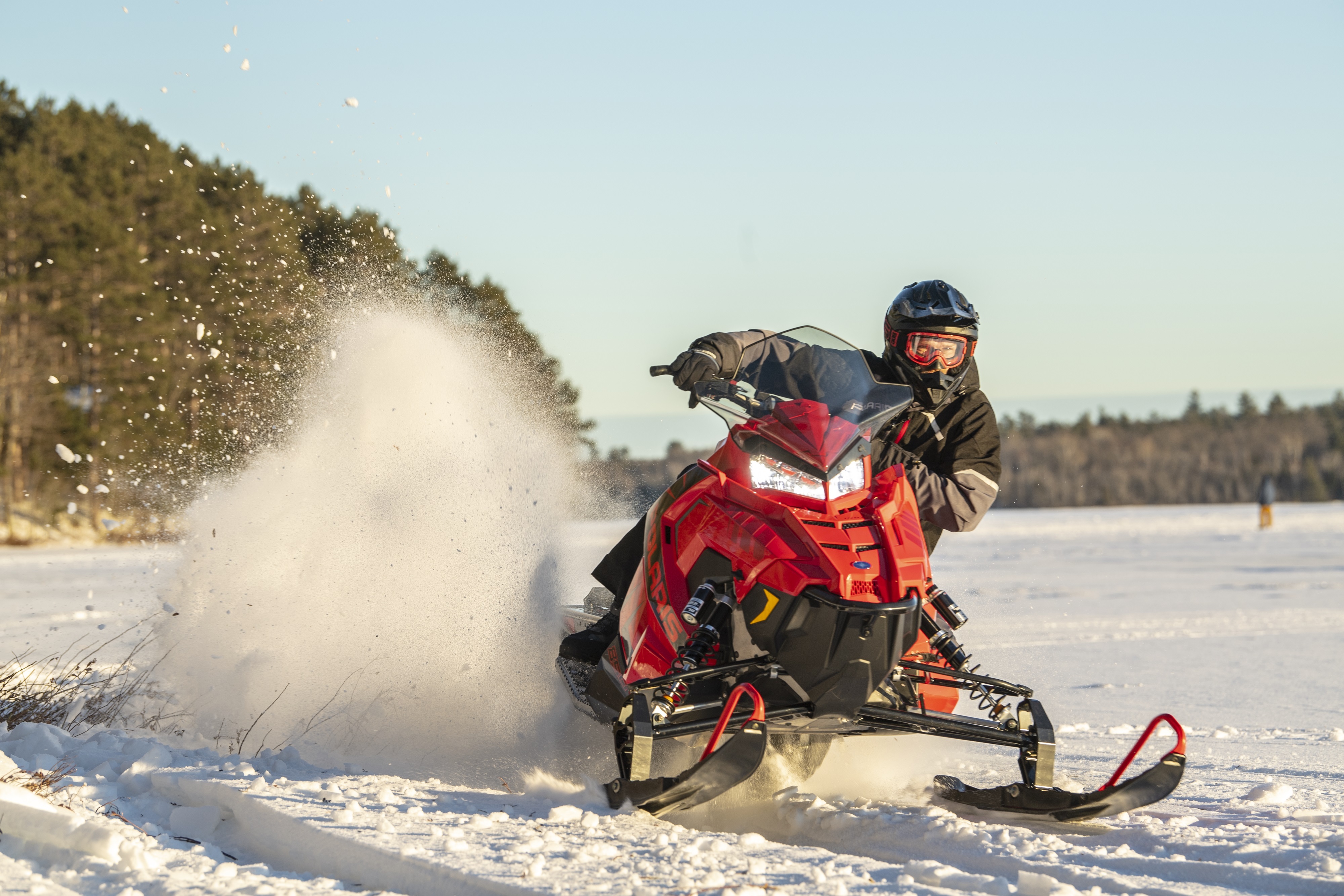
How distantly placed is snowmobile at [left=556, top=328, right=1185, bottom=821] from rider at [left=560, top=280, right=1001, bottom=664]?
40 cm

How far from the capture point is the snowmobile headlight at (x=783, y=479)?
3.78 metres

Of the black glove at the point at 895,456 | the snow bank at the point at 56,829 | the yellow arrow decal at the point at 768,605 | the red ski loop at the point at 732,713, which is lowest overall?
the snow bank at the point at 56,829

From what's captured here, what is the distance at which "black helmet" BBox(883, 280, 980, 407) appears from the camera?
4.68 metres

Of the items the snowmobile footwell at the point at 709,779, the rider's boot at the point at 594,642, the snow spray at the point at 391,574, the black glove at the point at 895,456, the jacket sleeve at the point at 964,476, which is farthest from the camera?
the snow spray at the point at 391,574

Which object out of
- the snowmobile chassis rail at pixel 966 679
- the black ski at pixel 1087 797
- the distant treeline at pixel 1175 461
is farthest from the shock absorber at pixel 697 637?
the distant treeline at pixel 1175 461

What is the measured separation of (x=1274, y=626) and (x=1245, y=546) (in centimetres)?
1458

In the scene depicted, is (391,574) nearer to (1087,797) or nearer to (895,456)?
Result: (895,456)

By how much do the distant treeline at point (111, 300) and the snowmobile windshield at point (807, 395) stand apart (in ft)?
59.2

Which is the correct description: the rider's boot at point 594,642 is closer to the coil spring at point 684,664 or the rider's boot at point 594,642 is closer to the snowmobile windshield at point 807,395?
the coil spring at point 684,664

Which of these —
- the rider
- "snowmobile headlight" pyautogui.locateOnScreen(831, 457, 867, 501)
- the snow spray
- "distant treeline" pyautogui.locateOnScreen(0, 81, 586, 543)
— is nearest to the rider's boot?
the rider

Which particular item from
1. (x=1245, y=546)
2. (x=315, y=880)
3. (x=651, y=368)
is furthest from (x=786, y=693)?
(x=1245, y=546)

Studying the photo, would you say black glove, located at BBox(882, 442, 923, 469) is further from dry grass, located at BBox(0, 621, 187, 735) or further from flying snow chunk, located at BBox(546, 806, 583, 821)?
dry grass, located at BBox(0, 621, 187, 735)

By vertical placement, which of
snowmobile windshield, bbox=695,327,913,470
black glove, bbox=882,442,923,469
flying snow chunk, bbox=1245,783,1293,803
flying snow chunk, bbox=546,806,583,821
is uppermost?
snowmobile windshield, bbox=695,327,913,470

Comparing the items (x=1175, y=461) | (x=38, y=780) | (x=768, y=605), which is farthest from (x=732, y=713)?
(x=1175, y=461)
